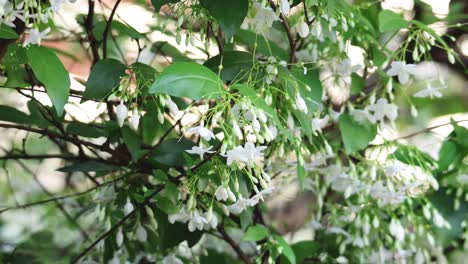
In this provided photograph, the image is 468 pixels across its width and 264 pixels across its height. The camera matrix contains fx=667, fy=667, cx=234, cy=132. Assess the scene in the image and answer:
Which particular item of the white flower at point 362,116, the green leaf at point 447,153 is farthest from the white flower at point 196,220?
the green leaf at point 447,153

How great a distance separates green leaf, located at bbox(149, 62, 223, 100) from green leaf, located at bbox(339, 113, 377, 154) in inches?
17.3

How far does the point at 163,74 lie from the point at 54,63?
0.58 feet

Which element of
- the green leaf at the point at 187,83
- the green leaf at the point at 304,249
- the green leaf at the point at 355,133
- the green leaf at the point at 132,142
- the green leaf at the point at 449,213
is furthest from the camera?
the green leaf at the point at 449,213

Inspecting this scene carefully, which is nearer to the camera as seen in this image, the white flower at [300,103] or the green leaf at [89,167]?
the white flower at [300,103]

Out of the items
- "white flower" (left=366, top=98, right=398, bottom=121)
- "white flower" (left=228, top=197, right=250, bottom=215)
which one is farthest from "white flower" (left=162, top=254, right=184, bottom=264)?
"white flower" (left=366, top=98, right=398, bottom=121)

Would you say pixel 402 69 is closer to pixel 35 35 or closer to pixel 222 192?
pixel 222 192

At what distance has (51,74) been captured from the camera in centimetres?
81

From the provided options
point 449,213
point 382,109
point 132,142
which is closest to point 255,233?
point 132,142

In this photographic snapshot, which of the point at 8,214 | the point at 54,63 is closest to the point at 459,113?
the point at 54,63

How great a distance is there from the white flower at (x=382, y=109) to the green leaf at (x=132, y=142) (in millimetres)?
413

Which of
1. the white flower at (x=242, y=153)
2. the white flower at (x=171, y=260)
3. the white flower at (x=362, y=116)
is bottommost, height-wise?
the white flower at (x=171, y=260)

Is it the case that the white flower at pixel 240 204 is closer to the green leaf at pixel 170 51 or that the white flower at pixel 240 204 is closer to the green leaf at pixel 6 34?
the green leaf at pixel 6 34

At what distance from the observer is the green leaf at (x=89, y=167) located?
1080mm

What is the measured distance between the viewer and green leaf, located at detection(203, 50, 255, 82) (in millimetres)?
932
